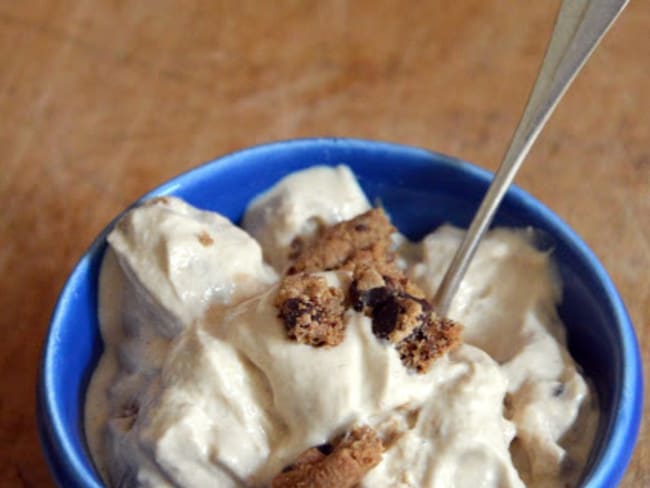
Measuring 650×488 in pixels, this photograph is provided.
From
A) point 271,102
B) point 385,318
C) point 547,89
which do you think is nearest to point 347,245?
point 385,318

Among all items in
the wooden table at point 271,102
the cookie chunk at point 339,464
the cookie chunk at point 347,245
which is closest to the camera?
the cookie chunk at point 339,464

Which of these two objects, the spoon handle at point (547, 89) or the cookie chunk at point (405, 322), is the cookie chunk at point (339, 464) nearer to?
the cookie chunk at point (405, 322)

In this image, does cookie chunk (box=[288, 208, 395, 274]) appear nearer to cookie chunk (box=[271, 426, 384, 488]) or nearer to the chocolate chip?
the chocolate chip

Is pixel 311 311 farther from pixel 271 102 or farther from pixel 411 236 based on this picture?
pixel 271 102

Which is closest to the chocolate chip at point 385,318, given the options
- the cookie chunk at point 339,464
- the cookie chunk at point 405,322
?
the cookie chunk at point 405,322

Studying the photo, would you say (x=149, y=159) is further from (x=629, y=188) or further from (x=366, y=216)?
(x=629, y=188)

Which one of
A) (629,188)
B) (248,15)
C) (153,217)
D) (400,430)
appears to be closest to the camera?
(400,430)

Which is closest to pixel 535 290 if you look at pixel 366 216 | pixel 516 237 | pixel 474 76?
pixel 516 237
